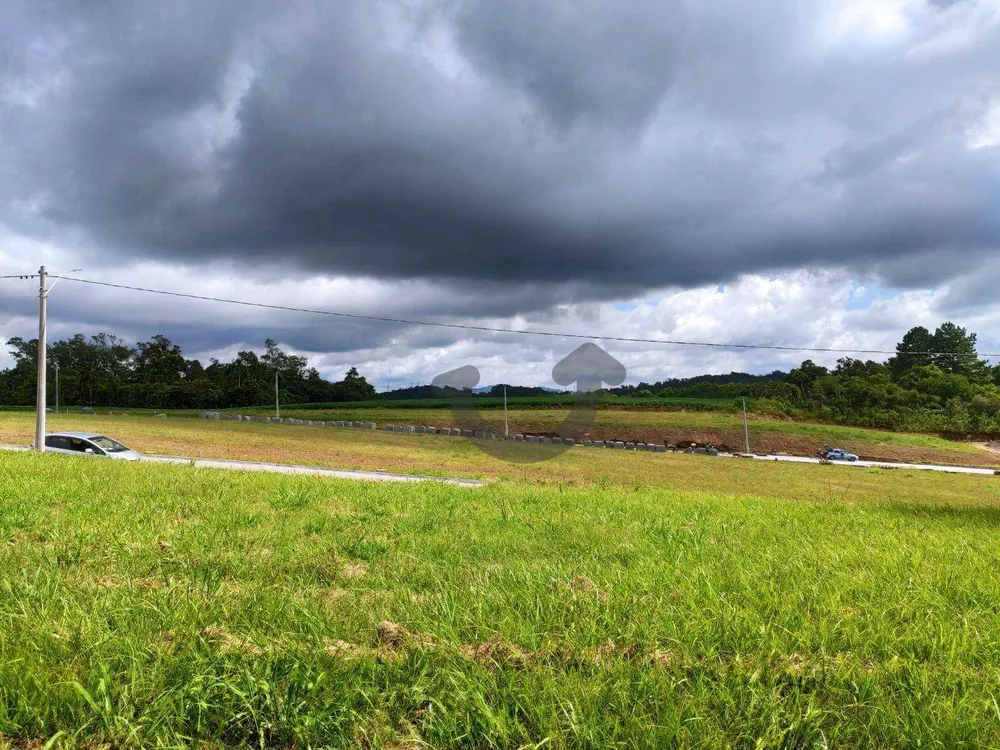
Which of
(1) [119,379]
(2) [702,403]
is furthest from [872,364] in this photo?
(1) [119,379]

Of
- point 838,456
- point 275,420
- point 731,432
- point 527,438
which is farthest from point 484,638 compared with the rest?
point 275,420

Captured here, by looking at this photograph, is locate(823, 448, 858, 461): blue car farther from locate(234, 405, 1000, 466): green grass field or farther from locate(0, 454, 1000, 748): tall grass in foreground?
locate(0, 454, 1000, 748): tall grass in foreground

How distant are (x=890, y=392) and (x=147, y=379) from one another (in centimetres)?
12071

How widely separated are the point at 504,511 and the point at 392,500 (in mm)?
2114

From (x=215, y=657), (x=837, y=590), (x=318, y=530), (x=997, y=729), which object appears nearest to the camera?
(x=997, y=729)

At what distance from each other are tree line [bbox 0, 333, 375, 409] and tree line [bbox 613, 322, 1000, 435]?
6213 centimetres

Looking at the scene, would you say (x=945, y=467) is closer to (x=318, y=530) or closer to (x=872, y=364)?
(x=872, y=364)

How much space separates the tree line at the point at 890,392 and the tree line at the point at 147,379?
62.1 meters

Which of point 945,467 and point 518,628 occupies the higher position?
point 518,628

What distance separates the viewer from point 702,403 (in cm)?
8950

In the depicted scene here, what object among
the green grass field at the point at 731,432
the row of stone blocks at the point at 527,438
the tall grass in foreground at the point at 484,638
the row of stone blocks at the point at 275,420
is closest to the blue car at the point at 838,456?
the green grass field at the point at 731,432

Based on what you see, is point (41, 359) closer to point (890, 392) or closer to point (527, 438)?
point (527, 438)

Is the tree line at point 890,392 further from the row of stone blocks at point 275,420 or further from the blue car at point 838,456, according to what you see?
the row of stone blocks at point 275,420

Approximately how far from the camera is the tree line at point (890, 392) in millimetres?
77625
